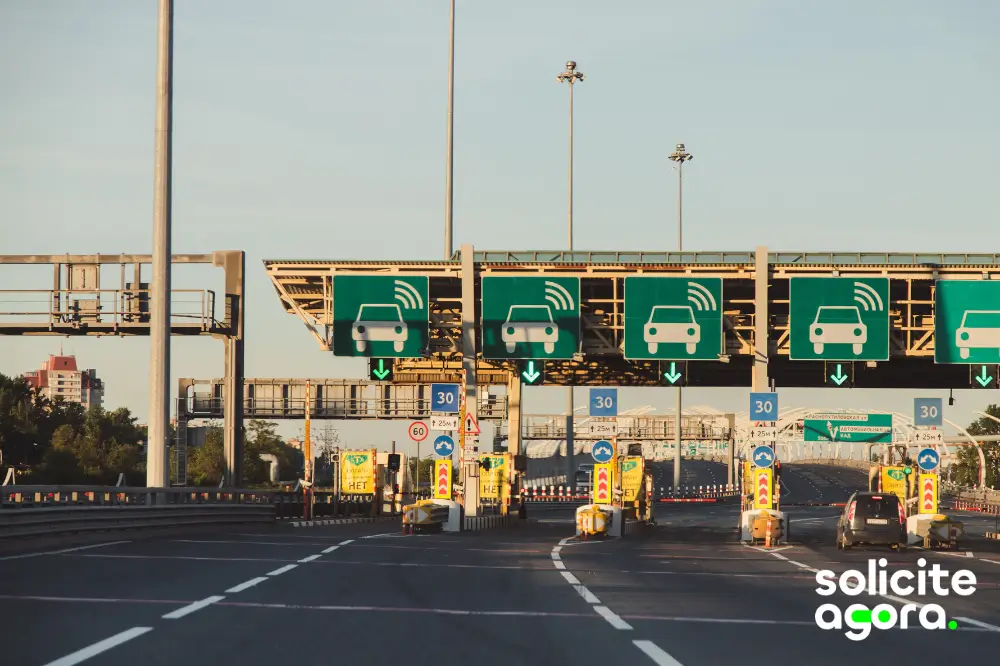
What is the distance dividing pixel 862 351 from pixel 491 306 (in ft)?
38.9

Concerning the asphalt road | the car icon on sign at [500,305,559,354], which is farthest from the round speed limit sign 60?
the asphalt road

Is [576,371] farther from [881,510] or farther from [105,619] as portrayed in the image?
[105,619]

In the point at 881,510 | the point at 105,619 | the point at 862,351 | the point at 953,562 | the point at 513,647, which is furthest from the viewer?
the point at 862,351

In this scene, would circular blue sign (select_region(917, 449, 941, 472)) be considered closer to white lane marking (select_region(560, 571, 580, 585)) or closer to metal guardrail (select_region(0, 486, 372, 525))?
metal guardrail (select_region(0, 486, 372, 525))

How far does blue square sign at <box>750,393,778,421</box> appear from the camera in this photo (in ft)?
137

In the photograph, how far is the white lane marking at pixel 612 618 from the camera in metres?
13.8

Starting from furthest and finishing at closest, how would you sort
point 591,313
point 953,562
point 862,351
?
1. point 591,313
2. point 862,351
3. point 953,562

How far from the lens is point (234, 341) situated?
155ft

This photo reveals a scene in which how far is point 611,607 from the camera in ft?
53.0

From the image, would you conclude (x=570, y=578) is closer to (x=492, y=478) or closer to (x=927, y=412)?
(x=927, y=412)

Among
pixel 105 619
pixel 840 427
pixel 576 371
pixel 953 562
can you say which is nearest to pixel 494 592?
pixel 105 619

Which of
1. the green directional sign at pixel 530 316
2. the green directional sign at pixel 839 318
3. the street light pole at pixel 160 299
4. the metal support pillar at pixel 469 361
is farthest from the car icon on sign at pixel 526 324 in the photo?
the street light pole at pixel 160 299

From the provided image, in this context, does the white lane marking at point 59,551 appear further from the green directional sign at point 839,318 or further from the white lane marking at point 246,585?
the green directional sign at point 839,318

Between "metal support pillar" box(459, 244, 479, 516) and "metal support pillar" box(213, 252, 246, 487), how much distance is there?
24.3ft
